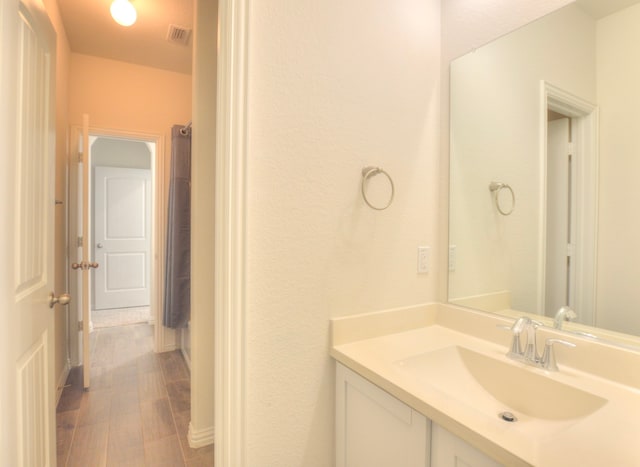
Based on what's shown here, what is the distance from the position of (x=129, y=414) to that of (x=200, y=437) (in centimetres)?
65

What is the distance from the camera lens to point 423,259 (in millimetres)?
1449

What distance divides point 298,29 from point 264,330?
101 cm

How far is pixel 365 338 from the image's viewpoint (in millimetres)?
1259

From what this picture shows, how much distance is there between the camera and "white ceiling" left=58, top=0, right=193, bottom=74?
7.45 ft

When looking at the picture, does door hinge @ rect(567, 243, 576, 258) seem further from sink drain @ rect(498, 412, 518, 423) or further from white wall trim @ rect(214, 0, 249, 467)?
white wall trim @ rect(214, 0, 249, 467)

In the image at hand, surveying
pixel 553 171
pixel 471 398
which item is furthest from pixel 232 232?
pixel 553 171

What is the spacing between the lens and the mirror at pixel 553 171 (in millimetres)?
1010

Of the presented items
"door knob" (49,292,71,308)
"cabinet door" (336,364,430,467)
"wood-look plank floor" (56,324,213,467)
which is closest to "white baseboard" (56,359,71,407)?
"wood-look plank floor" (56,324,213,467)

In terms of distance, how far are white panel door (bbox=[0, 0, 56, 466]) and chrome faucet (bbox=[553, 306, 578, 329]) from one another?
1636mm

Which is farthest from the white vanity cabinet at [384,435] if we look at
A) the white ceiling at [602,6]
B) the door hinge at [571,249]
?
the white ceiling at [602,6]

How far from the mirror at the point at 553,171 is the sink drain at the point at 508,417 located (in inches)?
14.4

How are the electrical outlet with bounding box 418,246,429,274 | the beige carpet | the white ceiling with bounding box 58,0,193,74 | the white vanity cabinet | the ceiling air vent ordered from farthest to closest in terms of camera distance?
the beige carpet < the ceiling air vent < the white ceiling with bounding box 58,0,193,74 < the electrical outlet with bounding box 418,246,429,274 < the white vanity cabinet

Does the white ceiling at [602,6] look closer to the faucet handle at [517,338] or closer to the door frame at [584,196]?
the door frame at [584,196]

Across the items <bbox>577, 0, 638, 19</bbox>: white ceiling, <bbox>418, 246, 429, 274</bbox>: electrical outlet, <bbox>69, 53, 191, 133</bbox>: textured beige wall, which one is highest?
<bbox>69, 53, 191, 133</bbox>: textured beige wall
